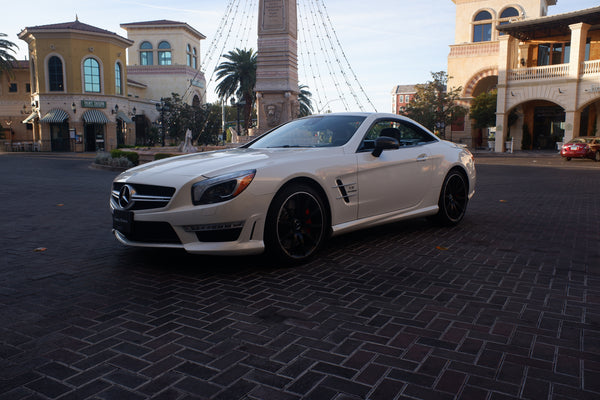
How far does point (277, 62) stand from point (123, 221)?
2178 centimetres

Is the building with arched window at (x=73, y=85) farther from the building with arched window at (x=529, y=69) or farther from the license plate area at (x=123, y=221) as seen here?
the license plate area at (x=123, y=221)

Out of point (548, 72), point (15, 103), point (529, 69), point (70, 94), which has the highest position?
point (529, 69)

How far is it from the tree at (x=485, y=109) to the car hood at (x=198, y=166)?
4073cm

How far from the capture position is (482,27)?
1853 inches

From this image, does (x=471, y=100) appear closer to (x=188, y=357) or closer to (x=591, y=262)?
(x=591, y=262)

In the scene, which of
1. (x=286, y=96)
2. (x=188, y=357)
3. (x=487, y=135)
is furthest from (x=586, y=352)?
(x=487, y=135)

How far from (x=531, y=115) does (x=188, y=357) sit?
44.7 metres

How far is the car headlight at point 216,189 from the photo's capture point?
420cm

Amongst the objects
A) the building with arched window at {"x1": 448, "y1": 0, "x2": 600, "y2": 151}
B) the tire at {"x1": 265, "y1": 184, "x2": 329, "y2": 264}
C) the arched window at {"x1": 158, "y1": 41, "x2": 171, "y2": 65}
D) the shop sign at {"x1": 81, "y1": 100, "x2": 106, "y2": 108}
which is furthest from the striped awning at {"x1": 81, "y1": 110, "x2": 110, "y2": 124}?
the tire at {"x1": 265, "y1": 184, "x2": 329, "y2": 264}

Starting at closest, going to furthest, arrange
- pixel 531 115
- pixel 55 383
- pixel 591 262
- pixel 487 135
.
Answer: pixel 55 383
pixel 591 262
pixel 531 115
pixel 487 135

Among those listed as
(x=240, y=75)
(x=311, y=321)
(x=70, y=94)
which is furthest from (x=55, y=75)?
(x=311, y=321)

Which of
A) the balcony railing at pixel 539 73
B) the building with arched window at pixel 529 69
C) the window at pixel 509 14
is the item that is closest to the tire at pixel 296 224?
the building with arched window at pixel 529 69

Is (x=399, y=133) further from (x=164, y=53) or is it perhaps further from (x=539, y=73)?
(x=164, y=53)

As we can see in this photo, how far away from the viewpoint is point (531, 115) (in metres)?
41.3
